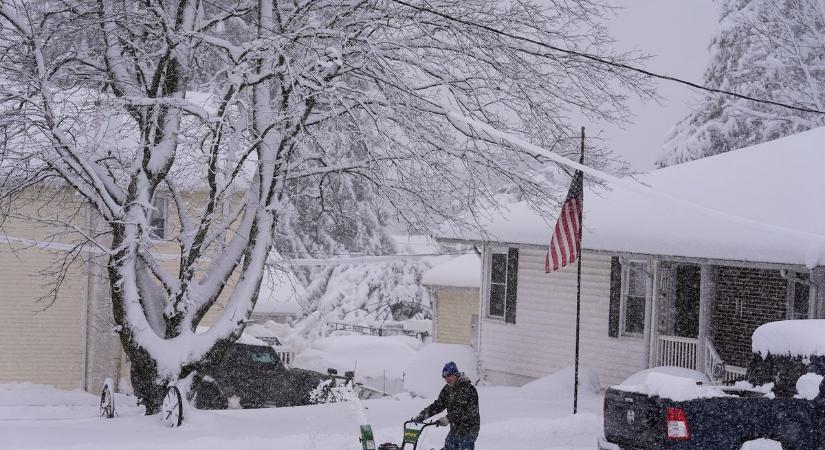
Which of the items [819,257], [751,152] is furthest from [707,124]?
[819,257]

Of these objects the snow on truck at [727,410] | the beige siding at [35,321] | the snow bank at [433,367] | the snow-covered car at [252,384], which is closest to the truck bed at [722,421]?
the snow on truck at [727,410]

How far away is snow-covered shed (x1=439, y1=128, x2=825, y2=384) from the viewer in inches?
661

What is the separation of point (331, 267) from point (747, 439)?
128 ft

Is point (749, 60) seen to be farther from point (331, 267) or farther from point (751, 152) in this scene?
point (331, 267)

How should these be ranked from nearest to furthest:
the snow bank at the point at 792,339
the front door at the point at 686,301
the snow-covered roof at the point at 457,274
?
the snow bank at the point at 792,339, the front door at the point at 686,301, the snow-covered roof at the point at 457,274

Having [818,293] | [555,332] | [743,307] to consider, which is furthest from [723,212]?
[555,332]

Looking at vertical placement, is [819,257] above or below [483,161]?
below

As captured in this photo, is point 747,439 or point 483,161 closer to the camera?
point 747,439

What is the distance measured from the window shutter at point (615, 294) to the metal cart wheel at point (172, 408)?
34.5 feet

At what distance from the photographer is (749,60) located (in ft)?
125

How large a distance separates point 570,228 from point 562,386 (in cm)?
498

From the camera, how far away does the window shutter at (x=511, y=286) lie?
2236cm

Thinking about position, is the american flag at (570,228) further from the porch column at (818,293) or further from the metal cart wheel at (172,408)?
the metal cart wheel at (172,408)

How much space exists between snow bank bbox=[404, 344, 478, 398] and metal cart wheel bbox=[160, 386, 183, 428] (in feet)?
27.5
